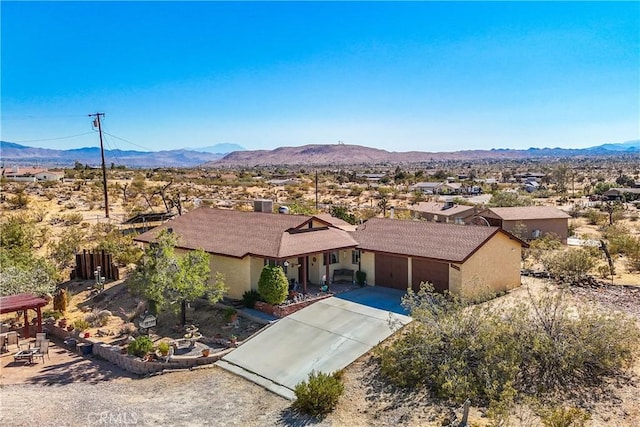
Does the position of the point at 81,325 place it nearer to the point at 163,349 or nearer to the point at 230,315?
the point at 163,349

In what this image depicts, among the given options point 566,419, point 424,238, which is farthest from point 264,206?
point 566,419

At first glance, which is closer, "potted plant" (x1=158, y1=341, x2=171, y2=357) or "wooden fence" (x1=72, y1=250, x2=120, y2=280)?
"potted plant" (x1=158, y1=341, x2=171, y2=357)

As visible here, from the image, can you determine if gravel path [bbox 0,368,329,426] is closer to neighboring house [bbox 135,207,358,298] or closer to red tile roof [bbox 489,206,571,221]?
neighboring house [bbox 135,207,358,298]

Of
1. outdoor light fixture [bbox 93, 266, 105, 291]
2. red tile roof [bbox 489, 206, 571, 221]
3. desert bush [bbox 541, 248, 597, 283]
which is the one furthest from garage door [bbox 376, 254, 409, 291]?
red tile roof [bbox 489, 206, 571, 221]

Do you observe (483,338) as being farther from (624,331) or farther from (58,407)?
(58,407)

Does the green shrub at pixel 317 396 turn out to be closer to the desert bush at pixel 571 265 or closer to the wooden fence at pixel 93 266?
the desert bush at pixel 571 265
